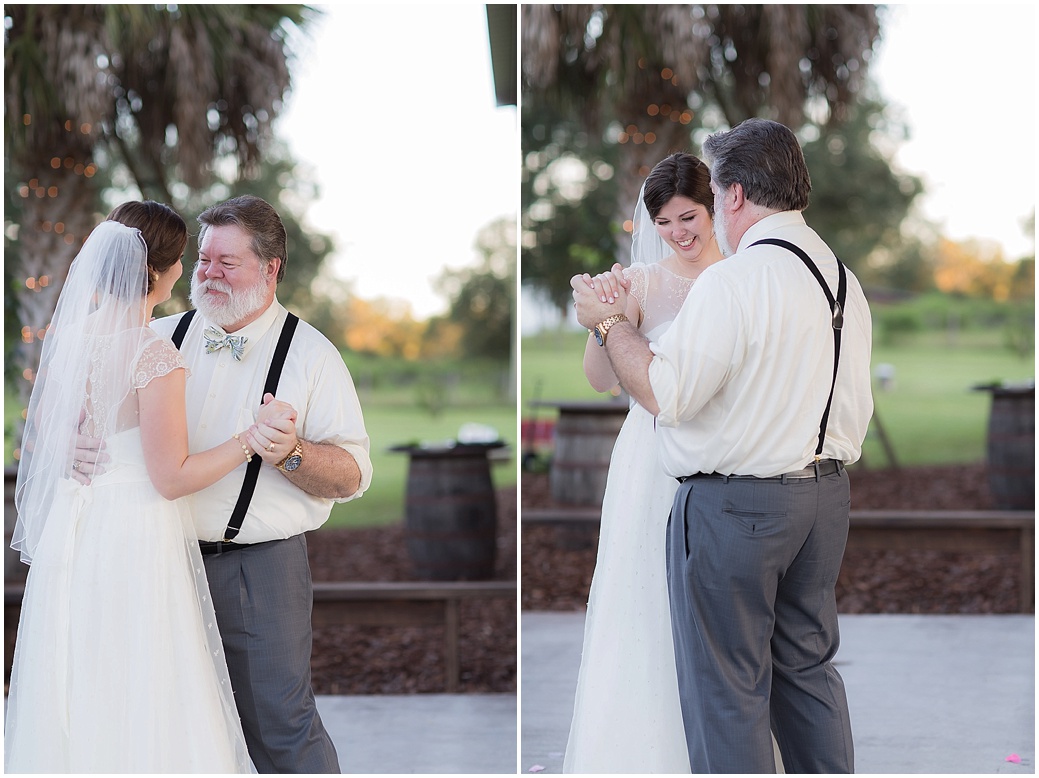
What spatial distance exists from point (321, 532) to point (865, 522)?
21.6ft

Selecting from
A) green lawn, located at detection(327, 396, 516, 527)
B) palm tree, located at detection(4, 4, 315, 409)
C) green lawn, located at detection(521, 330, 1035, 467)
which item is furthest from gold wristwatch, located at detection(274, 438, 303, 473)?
green lawn, located at detection(521, 330, 1035, 467)

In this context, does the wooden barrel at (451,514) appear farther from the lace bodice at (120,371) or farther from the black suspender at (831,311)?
the black suspender at (831,311)

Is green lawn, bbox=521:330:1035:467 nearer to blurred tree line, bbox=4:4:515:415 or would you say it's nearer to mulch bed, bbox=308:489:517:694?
mulch bed, bbox=308:489:517:694

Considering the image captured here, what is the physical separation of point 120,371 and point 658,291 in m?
1.35

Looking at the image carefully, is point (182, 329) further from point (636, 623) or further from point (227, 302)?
point (636, 623)

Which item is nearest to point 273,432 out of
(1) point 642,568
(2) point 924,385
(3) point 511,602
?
(1) point 642,568

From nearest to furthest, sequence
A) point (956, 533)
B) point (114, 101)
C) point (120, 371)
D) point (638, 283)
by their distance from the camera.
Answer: point (120, 371) → point (638, 283) → point (956, 533) → point (114, 101)

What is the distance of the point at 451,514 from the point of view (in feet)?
20.4

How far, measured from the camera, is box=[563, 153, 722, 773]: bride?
104 inches

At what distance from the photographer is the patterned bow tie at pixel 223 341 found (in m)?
2.50

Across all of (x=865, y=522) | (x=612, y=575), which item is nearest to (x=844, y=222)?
(x=865, y=522)

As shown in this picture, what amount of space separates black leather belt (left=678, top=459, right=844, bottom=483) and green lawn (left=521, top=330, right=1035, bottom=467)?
10.7 metres

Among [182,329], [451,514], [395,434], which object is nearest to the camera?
[182,329]

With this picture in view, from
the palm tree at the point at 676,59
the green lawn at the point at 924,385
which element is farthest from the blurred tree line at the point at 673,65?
the green lawn at the point at 924,385
